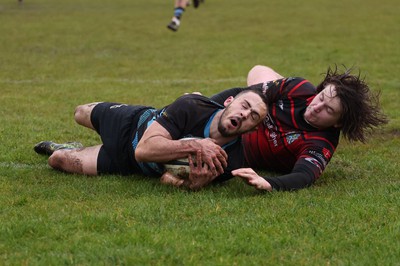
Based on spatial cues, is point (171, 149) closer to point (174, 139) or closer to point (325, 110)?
point (174, 139)

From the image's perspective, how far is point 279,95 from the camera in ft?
21.8

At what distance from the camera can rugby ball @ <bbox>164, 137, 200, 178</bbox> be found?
565 centimetres

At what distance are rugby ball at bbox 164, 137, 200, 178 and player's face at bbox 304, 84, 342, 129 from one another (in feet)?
3.82

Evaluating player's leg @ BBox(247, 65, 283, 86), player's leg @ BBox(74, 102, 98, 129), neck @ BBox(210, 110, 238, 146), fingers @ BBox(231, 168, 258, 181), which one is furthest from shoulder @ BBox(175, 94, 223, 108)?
player's leg @ BBox(247, 65, 283, 86)

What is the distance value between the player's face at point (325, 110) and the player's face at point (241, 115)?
65 cm

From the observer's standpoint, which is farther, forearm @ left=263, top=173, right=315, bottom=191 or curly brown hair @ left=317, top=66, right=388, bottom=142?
curly brown hair @ left=317, top=66, right=388, bottom=142

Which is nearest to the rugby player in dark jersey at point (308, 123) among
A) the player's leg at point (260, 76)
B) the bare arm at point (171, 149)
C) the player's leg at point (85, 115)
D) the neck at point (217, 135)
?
the neck at point (217, 135)

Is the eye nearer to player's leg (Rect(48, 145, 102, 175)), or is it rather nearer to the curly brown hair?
the curly brown hair

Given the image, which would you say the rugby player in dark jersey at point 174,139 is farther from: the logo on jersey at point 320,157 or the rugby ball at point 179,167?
the logo on jersey at point 320,157

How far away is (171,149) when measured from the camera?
216 inches

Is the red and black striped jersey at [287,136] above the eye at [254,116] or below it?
below

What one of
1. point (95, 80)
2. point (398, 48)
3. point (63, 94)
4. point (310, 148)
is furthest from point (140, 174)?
point (398, 48)

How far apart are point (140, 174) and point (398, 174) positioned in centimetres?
223

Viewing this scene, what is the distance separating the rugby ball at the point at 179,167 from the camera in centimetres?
565
